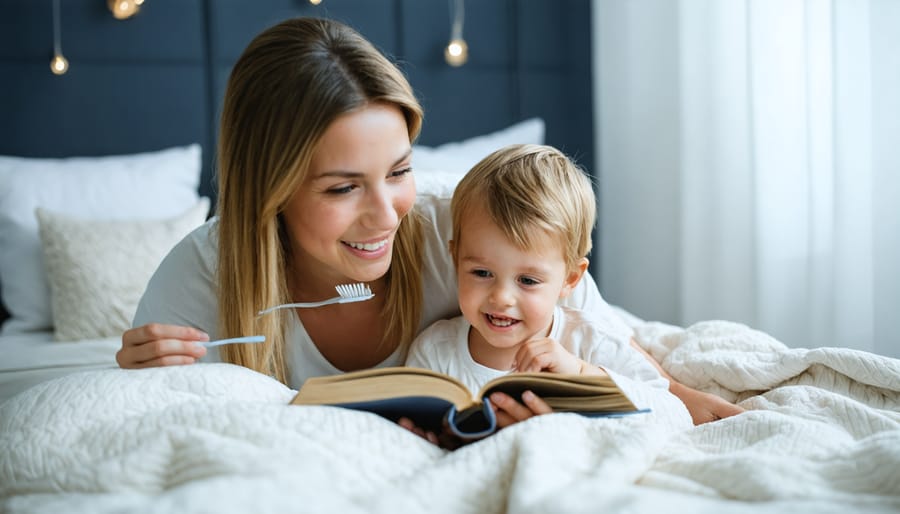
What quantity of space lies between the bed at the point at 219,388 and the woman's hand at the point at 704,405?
7 cm

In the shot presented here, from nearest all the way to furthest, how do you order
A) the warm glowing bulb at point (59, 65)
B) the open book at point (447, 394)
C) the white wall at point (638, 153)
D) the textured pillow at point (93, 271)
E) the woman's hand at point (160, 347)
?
1. the open book at point (447, 394)
2. the woman's hand at point (160, 347)
3. the textured pillow at point (93, 271)
4. the warm glowing bulb at point (59, 65)
5. the white wall at point (638, 153)

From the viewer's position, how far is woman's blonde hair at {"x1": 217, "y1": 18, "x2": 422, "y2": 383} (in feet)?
4.77

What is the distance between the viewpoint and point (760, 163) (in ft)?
8.48

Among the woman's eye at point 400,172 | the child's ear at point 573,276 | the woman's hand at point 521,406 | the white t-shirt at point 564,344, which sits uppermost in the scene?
the woman's eye at point 400,172

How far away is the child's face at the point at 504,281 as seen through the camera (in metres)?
1.53

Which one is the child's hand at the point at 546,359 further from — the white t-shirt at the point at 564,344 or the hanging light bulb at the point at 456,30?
the hanging light bulb at the point at 456,30

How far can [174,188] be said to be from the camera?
286 cm

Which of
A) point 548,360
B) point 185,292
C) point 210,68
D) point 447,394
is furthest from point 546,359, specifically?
point 210,68

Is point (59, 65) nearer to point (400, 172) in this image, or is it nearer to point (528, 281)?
point (400, 172)

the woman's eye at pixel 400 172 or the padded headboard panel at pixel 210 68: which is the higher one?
the padded headboard panel at pixel 210 68

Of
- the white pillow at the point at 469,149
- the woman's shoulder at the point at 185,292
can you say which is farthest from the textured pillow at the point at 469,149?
the woman's shoulder at the point at 185,292

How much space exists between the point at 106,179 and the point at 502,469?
223 centimetres

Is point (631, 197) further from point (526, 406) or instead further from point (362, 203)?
point (526, 406)

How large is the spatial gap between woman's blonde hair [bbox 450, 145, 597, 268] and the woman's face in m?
0.14
